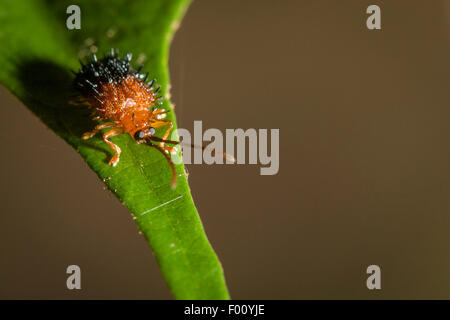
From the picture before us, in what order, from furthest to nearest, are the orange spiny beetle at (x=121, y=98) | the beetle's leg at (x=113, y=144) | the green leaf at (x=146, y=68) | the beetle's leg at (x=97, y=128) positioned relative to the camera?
the orange spiny beetle at (x=121, y=98) < the beetle's leg at (x=97, y=128) < the beetle's leg at (x=113, y=144) < the green leaf at (x=146, y=68)

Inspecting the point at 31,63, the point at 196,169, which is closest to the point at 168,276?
the point at 31,63

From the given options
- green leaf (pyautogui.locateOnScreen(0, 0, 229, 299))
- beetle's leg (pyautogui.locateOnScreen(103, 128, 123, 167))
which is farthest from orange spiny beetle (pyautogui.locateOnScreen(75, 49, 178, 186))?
green leaf (pyautogui.locateOnScreen(0, 0, 229, 299))

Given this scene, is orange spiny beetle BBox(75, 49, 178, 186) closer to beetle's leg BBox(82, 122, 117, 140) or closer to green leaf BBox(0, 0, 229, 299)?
beetle's leg BBox(82, 122, 117, 140)

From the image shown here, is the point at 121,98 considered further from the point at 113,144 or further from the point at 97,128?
the point at 113,144

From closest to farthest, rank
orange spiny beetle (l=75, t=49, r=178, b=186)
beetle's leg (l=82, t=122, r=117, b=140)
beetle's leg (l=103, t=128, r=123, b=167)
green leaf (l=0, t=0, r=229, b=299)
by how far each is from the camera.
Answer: green leaf (l=0, t=0, r=229, b=299)
beetle's leg (l=103, t=128, r=123, b=167)
beetle's leg (l=82, t=122, r=117, b=140)
orange spiny beetle (l=75, t=49, r=178, b=186)

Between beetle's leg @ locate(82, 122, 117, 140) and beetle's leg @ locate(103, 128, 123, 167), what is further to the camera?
beetle's leg @ locate(82, 122, 117, 140)

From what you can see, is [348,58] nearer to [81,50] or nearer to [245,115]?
[245,115]

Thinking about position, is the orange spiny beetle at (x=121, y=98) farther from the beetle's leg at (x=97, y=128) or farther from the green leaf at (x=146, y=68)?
the green leaf at (x=146, y=68)

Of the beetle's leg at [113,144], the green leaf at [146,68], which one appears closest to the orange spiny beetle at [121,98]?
the beetle's leg at [113,144]
